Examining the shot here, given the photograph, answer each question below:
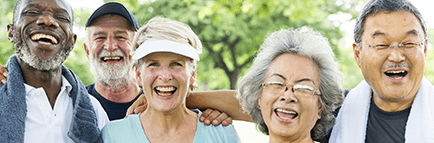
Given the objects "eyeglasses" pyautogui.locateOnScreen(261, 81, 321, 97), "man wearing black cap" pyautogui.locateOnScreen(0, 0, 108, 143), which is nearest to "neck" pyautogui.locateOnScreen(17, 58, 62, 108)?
"man wearing black cap" pyautogui.locateOnScreen(0, 0, 108, 143)

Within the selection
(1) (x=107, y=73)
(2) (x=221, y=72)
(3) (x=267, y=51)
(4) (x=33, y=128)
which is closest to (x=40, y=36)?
(4) (x=33, y=128)

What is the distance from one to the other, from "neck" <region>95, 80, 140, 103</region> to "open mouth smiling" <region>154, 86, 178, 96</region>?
1.40m

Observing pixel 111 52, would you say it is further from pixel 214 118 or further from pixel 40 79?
pixel 214 118

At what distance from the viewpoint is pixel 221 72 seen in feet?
36.2

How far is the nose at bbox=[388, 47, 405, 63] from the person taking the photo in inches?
105

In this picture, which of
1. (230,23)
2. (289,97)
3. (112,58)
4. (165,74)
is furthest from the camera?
(230,23)

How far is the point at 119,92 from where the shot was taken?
415 cm

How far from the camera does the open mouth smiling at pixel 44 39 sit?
2922 mm

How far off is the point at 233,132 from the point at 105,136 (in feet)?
3.27

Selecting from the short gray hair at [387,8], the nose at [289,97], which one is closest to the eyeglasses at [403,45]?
the short gray hair at [387,8]

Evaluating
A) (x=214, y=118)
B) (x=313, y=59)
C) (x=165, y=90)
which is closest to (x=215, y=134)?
(x=214, y=118)

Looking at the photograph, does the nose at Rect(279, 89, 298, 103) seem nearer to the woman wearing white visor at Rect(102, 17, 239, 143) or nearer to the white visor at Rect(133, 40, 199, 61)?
the woman wearing white visor at Rect(102, 17, 239, 143)

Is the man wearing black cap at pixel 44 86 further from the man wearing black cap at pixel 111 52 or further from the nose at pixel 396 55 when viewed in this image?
the nose at pixel 396 55

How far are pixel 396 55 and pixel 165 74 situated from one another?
65.9 inches
